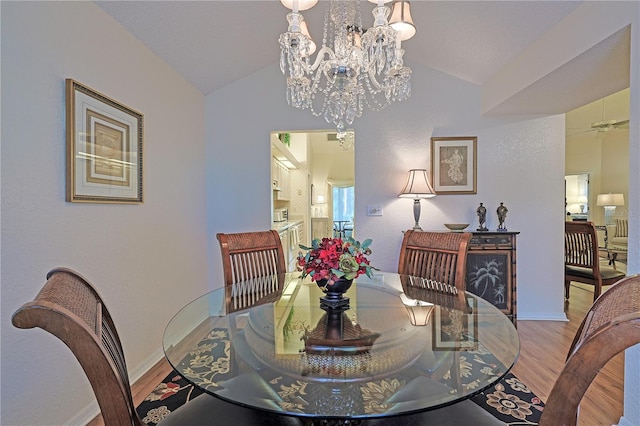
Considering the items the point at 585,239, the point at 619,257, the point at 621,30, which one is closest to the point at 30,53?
the point at 621,30

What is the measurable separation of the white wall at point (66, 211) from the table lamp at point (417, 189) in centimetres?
226

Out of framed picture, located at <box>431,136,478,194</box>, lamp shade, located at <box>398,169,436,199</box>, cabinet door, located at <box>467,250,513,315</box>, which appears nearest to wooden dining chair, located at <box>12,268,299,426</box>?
lamp shade, located at <box>398,169,436,199</box>

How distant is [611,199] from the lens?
6.77 meters

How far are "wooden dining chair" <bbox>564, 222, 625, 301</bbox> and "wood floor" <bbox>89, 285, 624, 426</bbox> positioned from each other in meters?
0.46

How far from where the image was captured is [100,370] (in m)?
0.70

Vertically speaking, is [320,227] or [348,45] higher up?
[348,45]

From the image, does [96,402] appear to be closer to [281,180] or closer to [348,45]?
[348,45]

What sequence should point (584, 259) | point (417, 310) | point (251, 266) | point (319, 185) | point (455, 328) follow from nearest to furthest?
point (455, 328) < point (417, 310) < point (251, 266) < point (584, 259) < point (319, 185)

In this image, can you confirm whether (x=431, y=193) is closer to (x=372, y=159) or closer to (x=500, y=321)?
(x=372, y=159)

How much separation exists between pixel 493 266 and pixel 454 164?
111 cm

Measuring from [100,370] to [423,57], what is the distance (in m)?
3.55

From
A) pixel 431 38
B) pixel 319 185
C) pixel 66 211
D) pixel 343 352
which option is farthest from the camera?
pixel 319 185

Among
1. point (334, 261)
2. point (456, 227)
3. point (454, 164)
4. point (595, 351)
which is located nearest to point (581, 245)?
point (456, 227)

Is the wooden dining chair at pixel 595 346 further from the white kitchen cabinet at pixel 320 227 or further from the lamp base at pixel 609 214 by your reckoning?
the lamp base at pixel 609 214
